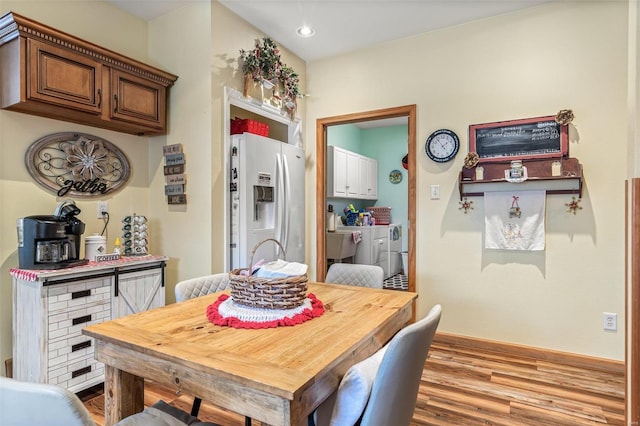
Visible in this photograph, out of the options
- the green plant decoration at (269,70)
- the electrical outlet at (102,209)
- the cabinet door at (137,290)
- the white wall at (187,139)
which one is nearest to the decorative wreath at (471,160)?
the green plant decoration at (269,70)

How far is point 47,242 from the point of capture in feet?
6.84

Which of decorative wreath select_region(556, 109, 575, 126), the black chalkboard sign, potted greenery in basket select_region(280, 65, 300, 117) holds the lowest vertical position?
the black chalkboard sign

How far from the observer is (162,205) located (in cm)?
300

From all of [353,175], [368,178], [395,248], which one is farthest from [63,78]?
[395,248]

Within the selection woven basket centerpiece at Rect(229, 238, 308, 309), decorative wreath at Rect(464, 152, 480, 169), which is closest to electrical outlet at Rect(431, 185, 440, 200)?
decorative wreath at Rect(464, 152, 480, 169)

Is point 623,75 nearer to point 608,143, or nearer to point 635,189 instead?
point 608,143

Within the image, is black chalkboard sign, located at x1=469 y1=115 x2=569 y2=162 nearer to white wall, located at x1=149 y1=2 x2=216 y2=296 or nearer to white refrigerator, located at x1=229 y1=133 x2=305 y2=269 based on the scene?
white refrigerator, located at x1=229 y1=133 x2=305 y2=269

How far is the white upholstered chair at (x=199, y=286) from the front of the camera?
1.87m

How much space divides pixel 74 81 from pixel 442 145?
2.83 meters

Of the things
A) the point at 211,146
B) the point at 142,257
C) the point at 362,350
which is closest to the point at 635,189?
the point at 362,350

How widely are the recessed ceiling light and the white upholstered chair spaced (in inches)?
90.8

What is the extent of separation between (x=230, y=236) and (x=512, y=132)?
8.07 ft

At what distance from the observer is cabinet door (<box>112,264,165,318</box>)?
234 centimetres

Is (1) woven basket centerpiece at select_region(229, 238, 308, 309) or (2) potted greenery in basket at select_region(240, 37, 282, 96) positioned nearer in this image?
(1) woven basket centerpiece at select_region(229, 238, 308, 309)
